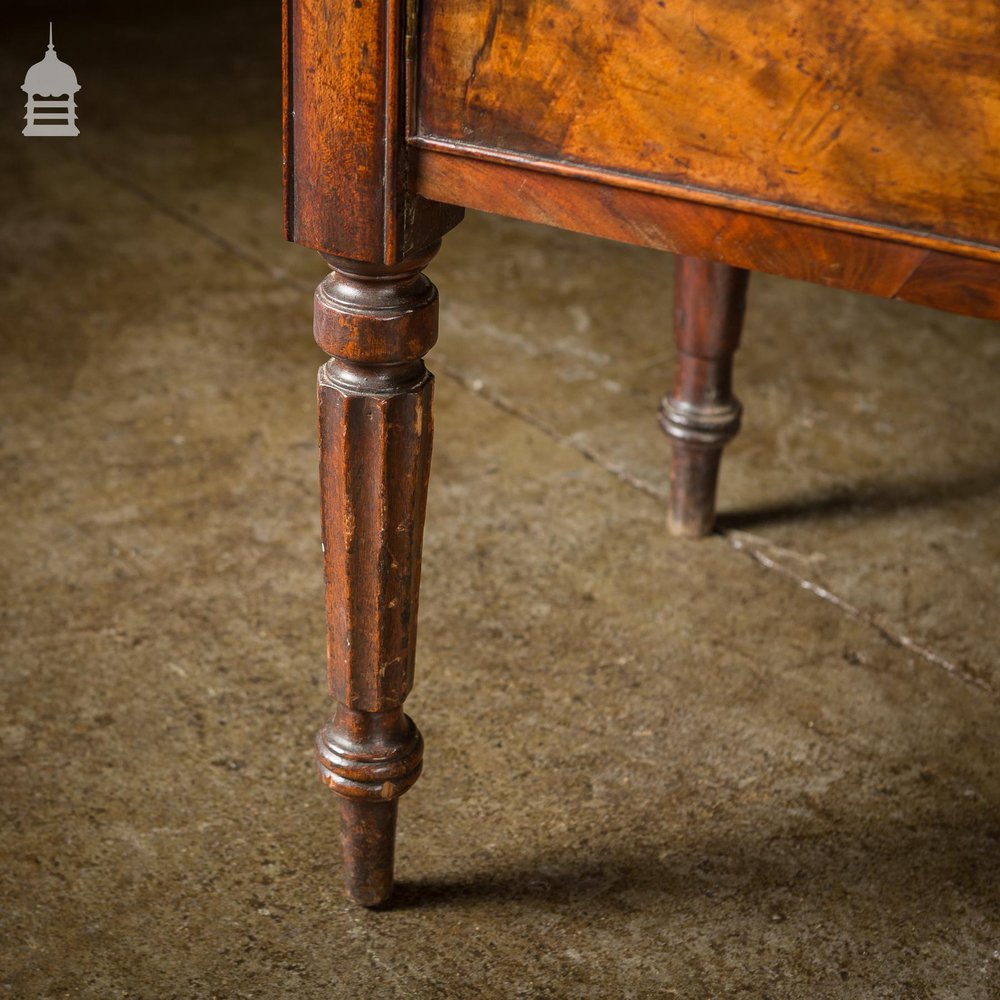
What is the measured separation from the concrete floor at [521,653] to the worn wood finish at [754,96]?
0.65 metres

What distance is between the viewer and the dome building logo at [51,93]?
3.11 m

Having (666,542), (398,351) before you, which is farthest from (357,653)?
(666,542)

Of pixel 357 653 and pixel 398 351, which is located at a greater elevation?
pixel 398 351

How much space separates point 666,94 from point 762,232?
0.09m

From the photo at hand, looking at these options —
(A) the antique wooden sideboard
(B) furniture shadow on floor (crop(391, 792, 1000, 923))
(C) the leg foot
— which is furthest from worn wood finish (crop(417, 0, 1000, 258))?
(B) furniture shadow on floor (crop(391, 792, 1000, 923))

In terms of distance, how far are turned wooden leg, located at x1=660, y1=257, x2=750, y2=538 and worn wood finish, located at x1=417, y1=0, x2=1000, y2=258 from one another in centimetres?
69

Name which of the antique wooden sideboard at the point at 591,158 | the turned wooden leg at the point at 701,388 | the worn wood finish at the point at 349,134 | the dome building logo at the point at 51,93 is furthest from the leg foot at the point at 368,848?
the dome building logo at the point at 51,93

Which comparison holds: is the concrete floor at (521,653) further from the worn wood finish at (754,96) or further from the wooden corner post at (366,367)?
the worn wood finish at (754,96)

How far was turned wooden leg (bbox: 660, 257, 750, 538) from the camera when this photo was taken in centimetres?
150

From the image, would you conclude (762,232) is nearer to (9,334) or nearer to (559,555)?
(559,555)

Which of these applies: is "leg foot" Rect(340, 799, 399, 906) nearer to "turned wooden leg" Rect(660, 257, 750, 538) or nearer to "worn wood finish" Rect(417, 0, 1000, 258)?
"worn wood finish" Rect(417, 0, 1000, 258)

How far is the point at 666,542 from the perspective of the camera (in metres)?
1.67

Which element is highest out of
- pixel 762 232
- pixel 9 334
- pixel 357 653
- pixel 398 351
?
pixel 762 232

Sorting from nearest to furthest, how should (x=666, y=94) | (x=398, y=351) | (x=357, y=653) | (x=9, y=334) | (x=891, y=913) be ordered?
(x=666, y=94)
(x=398, y=351)
(x=357, y=653)
(x=891, y=913)
(x=9, y=334)
